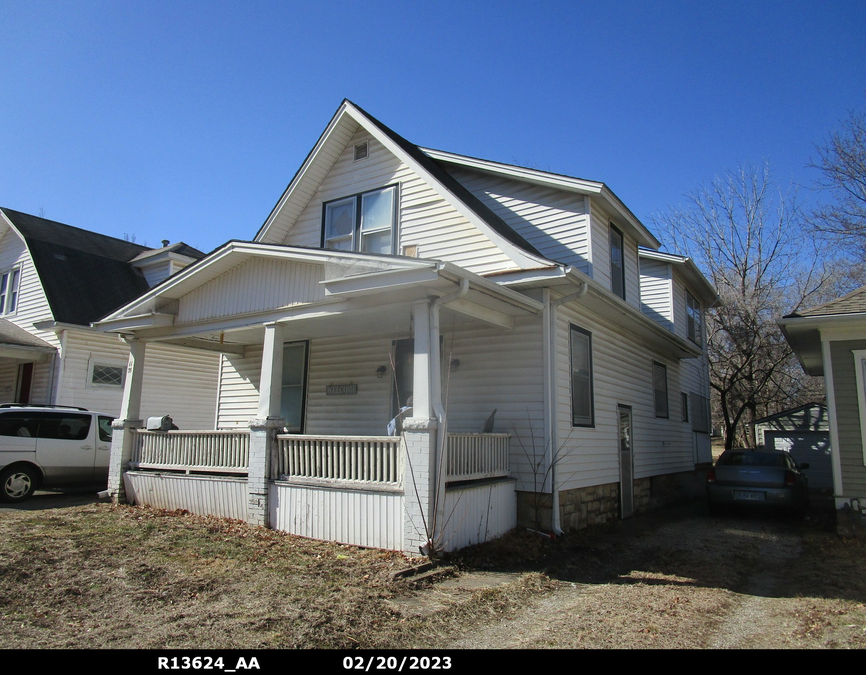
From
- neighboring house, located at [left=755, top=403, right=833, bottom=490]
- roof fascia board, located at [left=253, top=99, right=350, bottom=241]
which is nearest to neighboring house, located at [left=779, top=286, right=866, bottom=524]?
roof fascia board, located at [left=253, top=99, right=350, bottom=241]

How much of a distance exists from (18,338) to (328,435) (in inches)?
487

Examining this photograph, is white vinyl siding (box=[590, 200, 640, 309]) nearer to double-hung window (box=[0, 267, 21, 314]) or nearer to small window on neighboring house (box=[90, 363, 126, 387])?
small window on neighboring house (box=[90, 363, 126, 387])

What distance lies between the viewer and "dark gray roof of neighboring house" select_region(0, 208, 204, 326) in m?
17.4

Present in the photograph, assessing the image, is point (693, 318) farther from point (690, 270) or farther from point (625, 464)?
point (625, 464)

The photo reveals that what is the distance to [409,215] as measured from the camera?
36.4 feet

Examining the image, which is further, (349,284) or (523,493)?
(523,493)

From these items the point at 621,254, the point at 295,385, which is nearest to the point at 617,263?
the point at 621,254

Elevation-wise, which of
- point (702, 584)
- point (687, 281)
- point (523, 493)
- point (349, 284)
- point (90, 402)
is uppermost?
point (687, 281)

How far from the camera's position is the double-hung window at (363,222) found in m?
11.4

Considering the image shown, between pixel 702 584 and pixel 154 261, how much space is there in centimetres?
1892

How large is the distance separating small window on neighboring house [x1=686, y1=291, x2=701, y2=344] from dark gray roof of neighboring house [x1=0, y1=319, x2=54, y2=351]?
17263mm
